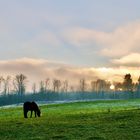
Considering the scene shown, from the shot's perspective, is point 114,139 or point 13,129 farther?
point 13,129

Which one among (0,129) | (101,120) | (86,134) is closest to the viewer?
(86,134)

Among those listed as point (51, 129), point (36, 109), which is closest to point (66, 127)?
point (51, 129)

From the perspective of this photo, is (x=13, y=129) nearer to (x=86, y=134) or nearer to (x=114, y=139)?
(x=86, y=134)

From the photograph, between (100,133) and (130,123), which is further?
(130,123)

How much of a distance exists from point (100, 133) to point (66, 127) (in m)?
4.81

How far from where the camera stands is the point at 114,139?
83.0ft

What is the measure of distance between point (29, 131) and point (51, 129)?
1823 mm

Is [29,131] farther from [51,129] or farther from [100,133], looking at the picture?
[100,133]

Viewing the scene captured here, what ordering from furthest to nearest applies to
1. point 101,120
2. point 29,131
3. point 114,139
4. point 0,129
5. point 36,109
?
point 36,109 → point 101,120 → point 0,129 → point 29,131 → point 114,139

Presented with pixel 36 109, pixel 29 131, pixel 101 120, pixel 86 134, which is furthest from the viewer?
pixel 36 109

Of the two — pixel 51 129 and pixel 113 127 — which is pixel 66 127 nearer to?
pixel 51 129

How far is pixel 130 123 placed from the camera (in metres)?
33.2

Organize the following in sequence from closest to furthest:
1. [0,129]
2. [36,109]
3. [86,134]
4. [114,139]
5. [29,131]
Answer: [114,139] < [86,134] < [29,131] < [0,129] < [36,109]

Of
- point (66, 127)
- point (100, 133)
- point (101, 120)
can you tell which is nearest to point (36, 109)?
point (101, 120)
